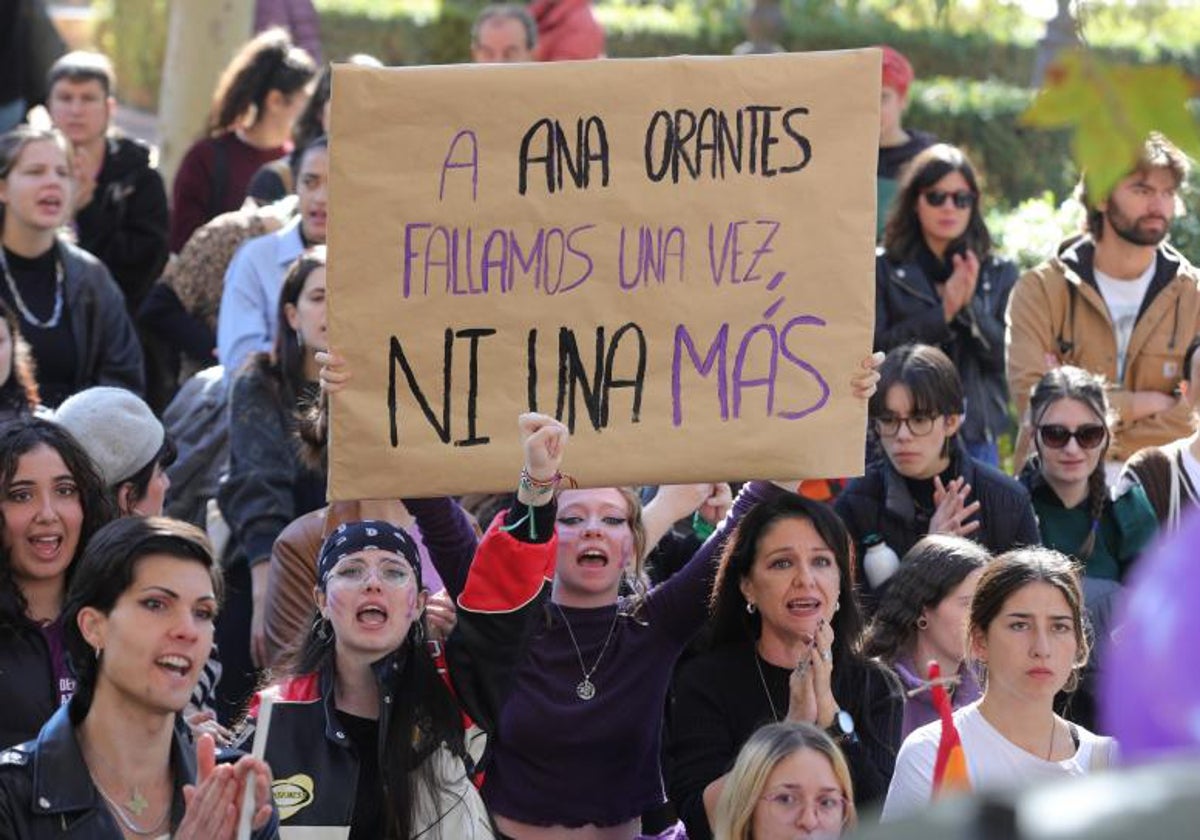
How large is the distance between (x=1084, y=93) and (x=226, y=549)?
5.03 meters

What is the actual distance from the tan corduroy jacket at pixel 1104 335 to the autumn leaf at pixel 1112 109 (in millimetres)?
5636

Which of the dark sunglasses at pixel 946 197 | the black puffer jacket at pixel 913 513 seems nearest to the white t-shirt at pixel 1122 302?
the dark sunglasses at pixel 946 197

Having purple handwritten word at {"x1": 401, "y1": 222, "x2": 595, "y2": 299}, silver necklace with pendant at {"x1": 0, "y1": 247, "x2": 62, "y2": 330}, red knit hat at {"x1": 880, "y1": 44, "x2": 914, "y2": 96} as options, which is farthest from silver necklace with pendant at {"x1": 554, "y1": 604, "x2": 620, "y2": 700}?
red knit hat at {"x1": 880, "y1": 44, "x2": 914, "y2": 96}

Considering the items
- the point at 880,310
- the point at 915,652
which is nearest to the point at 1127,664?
the point at 915,652

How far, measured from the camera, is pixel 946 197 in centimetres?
785

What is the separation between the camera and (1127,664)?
166cm

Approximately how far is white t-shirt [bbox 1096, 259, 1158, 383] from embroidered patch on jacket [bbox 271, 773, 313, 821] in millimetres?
3887

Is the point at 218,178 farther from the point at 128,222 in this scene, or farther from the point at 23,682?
the point at 23,682

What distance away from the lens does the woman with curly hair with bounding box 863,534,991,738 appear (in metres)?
5.84

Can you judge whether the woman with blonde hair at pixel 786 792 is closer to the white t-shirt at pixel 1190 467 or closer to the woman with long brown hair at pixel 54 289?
the white t-shirt at pixel 1190 467

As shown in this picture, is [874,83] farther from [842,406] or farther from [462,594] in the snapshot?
[462,594]

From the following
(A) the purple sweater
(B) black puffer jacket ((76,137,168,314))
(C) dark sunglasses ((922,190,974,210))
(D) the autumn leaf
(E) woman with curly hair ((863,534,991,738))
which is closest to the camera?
(D) the autumn leaf

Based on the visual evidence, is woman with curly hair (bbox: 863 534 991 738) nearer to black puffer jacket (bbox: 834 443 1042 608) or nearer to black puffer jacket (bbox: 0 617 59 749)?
black puffer jacket (bbox: 834 443 1042 608)

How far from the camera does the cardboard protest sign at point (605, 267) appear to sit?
487 centimetres
